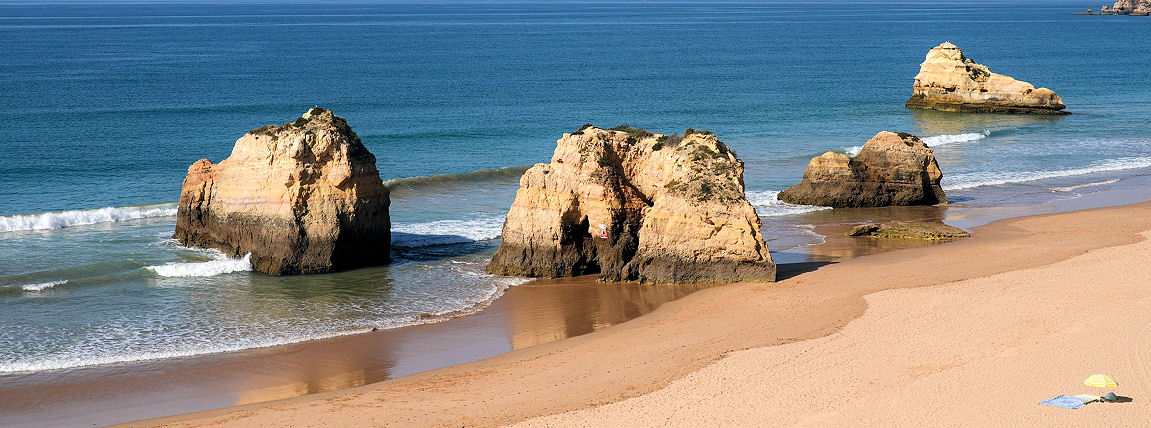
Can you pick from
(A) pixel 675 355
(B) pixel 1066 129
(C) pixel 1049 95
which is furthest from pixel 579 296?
(C) pixel 1049 95

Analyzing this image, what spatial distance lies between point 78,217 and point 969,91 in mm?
49700

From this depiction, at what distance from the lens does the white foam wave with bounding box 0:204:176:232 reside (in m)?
29.2

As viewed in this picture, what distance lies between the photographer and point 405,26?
6407 inches

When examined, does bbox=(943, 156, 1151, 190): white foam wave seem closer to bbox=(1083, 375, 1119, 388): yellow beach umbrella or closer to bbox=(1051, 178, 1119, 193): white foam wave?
bbox=(1051, 178, 1119, 193): white foam wave

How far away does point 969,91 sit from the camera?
6356 centimetres

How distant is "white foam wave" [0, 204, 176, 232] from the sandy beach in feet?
54.7

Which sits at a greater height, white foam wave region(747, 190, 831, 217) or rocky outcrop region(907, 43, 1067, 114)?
rocky outcrop region(907, 43, 1067, 114)

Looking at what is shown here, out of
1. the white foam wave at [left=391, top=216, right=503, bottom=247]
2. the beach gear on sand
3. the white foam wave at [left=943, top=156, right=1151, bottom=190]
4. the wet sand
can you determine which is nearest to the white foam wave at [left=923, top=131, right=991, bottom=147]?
the white foam wave at [left=943, top=156, right=1151, bottom=190]

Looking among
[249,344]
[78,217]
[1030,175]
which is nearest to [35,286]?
[249,344]

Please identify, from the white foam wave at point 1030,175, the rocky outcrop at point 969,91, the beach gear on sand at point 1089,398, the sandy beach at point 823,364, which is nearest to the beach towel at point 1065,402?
the beach gear on sand at point 1089,398

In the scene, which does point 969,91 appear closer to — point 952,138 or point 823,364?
point 952,138

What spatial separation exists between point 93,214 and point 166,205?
2.42 meters

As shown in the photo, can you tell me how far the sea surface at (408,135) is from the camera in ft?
71.7

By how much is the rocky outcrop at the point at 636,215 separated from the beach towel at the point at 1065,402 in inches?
316
